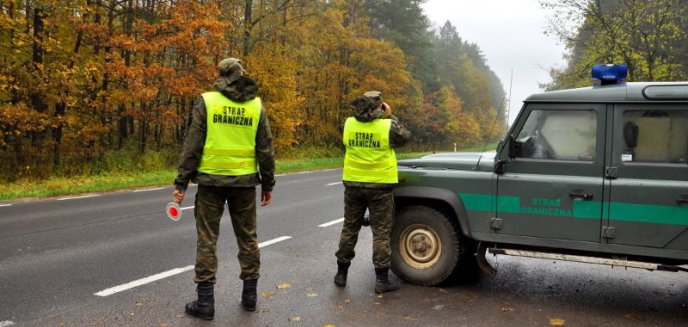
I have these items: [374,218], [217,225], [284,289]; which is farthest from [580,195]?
[217,225]

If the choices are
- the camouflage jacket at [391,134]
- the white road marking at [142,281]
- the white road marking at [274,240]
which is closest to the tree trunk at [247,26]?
the white road marking at [274,240]

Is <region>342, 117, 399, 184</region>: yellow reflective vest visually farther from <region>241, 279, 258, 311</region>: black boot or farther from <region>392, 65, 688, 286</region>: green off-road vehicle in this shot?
<region>241, 279, 258, 311</region>: black boot

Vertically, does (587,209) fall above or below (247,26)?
below

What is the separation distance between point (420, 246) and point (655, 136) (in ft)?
7.54

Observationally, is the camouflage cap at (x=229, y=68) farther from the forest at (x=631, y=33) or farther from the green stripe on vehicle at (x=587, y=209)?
the forest at (x=631, y=33)

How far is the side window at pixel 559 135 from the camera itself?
4656mm

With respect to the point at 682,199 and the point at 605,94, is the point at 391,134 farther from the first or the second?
the point at 682,199

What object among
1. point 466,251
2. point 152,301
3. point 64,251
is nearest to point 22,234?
point 64,251

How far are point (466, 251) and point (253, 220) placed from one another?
216cm

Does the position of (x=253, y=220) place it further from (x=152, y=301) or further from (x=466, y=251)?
(x=466, y=251)

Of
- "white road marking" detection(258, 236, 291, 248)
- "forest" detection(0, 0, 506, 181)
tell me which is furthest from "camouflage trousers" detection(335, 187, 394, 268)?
"forest" detection(0, 0, 506, 181)

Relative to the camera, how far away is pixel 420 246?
5.36 metres

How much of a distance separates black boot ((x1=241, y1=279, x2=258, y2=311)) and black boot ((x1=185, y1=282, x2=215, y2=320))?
280 mm

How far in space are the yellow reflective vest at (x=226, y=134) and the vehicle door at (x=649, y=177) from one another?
10.1 feet
